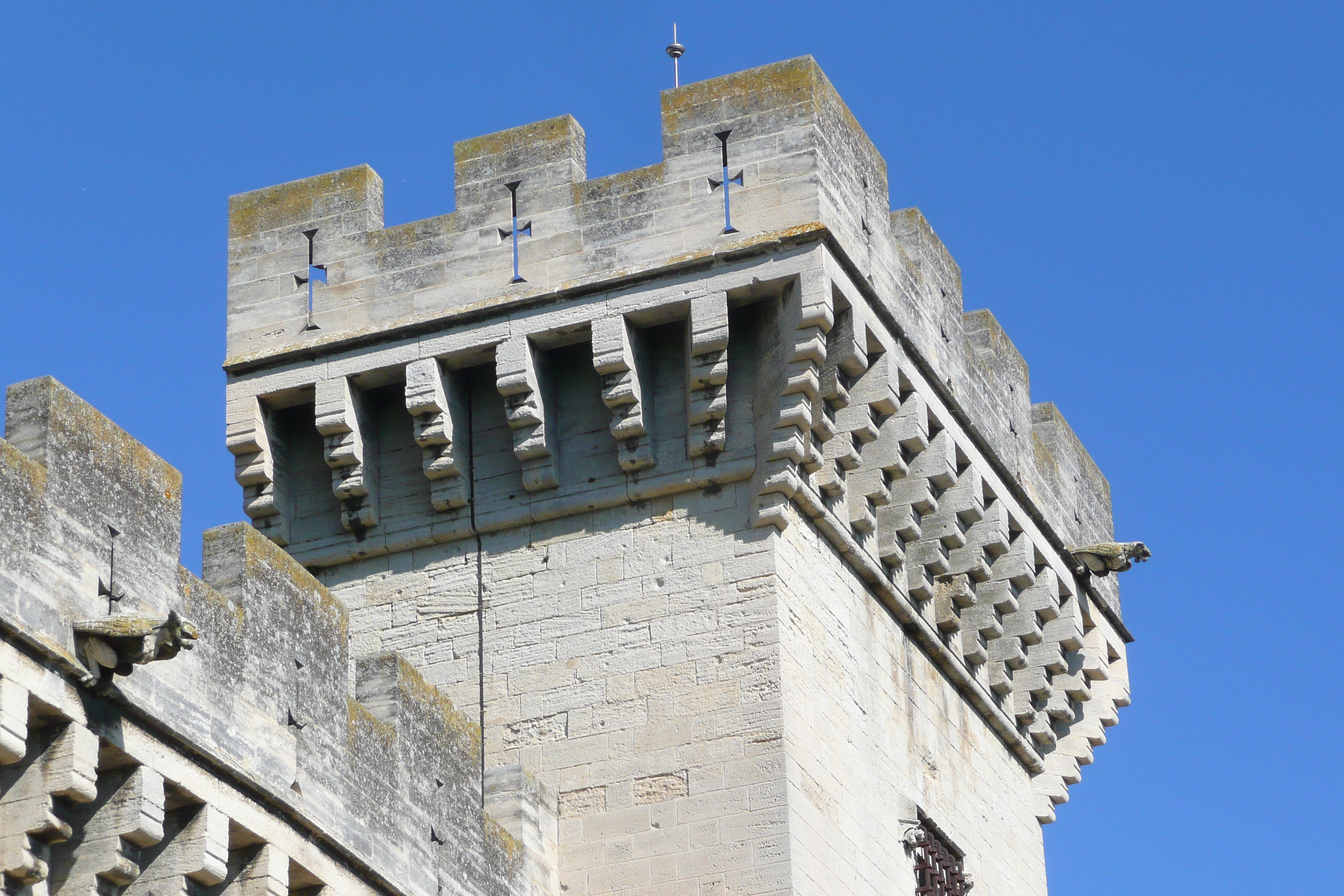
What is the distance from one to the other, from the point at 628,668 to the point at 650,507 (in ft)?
3.70

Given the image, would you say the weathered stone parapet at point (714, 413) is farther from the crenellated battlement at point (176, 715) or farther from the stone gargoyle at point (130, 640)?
the stone gargoyle at point (130, 640)

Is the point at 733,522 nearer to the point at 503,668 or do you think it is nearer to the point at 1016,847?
the point at 503,668

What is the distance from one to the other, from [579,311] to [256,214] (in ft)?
9.55

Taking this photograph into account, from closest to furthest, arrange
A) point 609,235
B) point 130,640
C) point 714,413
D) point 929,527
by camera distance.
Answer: point 130,640
point 714,413
point 609,235
point 929,527

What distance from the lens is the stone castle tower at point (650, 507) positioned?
650 inches

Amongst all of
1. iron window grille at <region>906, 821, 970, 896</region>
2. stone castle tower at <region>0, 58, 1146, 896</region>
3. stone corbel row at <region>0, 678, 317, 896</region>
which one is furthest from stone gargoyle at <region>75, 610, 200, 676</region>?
iron window grille at <region>906, 821, 970, 896</region>

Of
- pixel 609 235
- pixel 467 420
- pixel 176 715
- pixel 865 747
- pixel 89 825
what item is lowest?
pixel 89 825

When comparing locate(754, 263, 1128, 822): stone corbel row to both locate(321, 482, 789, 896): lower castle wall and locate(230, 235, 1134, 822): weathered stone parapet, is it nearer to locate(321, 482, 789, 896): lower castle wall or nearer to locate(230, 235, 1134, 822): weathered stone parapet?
locate(230, 235, 1134, 822): weathered stone parapet

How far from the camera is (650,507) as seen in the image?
695 inches

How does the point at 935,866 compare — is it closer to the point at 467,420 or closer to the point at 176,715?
the point at 467,420

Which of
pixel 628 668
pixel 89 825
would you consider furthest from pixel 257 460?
pixel 89 825

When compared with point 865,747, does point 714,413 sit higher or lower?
higher

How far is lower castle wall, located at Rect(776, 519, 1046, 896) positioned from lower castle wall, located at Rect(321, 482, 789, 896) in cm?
23

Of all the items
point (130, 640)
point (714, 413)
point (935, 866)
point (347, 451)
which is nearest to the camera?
point (130, 640)
